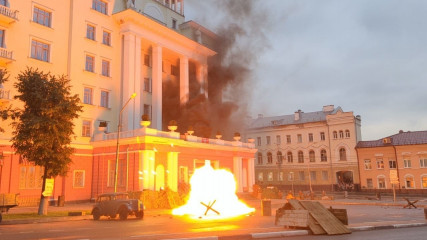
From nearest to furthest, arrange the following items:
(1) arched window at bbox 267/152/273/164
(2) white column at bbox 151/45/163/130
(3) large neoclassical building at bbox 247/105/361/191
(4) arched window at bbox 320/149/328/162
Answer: (2) white column at bbox 151/45/163/130 → (3) large neoclassical building at bbox 247/105/361/191 → (4) arched window at bbox 320/149/328/162 → (1) arched window at bbox 267/152/273/164

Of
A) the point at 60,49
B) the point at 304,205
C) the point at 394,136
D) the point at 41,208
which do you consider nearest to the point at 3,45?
the point at 60,49

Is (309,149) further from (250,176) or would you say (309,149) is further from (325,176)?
(250,176)

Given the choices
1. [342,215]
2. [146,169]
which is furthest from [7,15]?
[342,215]

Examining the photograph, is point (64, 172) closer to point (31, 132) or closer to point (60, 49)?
point (31, 132)

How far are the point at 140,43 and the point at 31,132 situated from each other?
788 inches

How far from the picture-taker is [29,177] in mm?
31141

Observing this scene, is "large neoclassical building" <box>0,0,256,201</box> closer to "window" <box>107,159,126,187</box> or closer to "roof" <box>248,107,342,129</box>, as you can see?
"window" <box>107,159,126,187</box>

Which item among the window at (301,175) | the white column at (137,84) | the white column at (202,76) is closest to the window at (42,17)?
the white column at (137,84)

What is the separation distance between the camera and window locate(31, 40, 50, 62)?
107 ft

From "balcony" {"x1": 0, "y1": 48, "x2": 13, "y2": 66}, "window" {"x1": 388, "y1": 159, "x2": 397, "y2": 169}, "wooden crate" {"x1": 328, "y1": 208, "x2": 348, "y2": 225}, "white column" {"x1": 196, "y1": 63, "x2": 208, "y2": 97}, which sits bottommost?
"wooden crate" {"x1": 328, "y1": 208, "x2": 348, "y2": 225}

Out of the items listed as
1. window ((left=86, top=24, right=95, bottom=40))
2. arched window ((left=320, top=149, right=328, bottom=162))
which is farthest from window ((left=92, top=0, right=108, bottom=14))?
arched window ((left=320, top=149, right=328, bottom=162))

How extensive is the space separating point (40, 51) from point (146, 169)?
49.2 feet

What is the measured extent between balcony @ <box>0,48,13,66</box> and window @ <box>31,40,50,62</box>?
8.19 ft

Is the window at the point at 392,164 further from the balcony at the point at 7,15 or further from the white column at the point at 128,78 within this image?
the balcony at the point at 7,15
